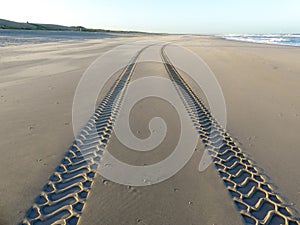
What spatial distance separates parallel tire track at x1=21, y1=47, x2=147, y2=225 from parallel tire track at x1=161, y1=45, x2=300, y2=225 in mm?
1749

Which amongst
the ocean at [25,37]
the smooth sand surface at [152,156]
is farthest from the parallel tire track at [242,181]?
the ocean at [25,37]

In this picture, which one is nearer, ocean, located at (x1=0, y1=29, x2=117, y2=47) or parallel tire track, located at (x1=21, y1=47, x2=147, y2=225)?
parallel tire track, located at (x1=21, y1=47, x2=147, y2=225)

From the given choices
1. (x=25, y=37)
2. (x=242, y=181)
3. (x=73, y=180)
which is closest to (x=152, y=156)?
(x=73, y=180)

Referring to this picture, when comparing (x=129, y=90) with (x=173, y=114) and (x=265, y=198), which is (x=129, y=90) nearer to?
(x=173, y=114)

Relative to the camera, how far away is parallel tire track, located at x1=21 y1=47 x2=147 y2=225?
2346 millimetres

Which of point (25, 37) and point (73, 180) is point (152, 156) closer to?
point (73, 180)

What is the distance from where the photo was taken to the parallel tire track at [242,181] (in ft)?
7.98

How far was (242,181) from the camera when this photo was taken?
9.71ft

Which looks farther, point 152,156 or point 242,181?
point 152,156

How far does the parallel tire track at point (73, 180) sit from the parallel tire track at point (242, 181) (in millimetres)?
1749

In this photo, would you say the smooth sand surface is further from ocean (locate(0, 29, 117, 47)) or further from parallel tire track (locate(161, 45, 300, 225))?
ocean (locate(0, 29, 117, 47))

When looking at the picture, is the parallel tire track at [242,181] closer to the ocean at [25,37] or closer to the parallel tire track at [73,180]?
the parallel tire track at [73,180]

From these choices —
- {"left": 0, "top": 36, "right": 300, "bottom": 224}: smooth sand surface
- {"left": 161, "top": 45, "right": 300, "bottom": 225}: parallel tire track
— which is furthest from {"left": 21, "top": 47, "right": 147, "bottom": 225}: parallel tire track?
{"left": 161, "top": 45, "right": 300, "bottom": 225}: parallel tire track

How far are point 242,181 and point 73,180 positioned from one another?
218 centimetres
